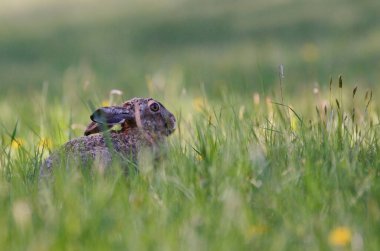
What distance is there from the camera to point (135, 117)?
444cm

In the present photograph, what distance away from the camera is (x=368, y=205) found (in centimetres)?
336

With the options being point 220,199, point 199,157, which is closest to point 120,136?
point 199,157

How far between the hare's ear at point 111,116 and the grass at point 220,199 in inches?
11.8

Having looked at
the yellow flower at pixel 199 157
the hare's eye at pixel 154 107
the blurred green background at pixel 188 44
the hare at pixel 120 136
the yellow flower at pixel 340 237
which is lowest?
the yellow flower at pixel 340 237

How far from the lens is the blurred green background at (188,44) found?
33.2ft

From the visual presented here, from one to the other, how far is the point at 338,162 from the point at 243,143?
1.77 ft

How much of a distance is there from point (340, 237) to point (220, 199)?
0.63 meters

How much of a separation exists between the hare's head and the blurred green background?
3.39 metres

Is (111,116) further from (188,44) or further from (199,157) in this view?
(188,44)

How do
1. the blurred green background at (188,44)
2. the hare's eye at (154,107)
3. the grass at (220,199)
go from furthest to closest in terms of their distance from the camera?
1. the blurred green background at (188,44)
2. the hare's eye at (154,107)
3. the grass at (220,199)

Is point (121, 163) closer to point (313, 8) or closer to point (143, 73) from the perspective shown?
point (143, 73)

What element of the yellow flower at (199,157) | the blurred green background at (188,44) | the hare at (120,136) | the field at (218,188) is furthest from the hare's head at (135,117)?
the blurred green background at (188,44)

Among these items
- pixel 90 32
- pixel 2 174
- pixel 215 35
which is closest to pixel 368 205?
pixel 2 174

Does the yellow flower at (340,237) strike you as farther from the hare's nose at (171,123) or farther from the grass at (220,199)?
the hare's nose at (171,123)
